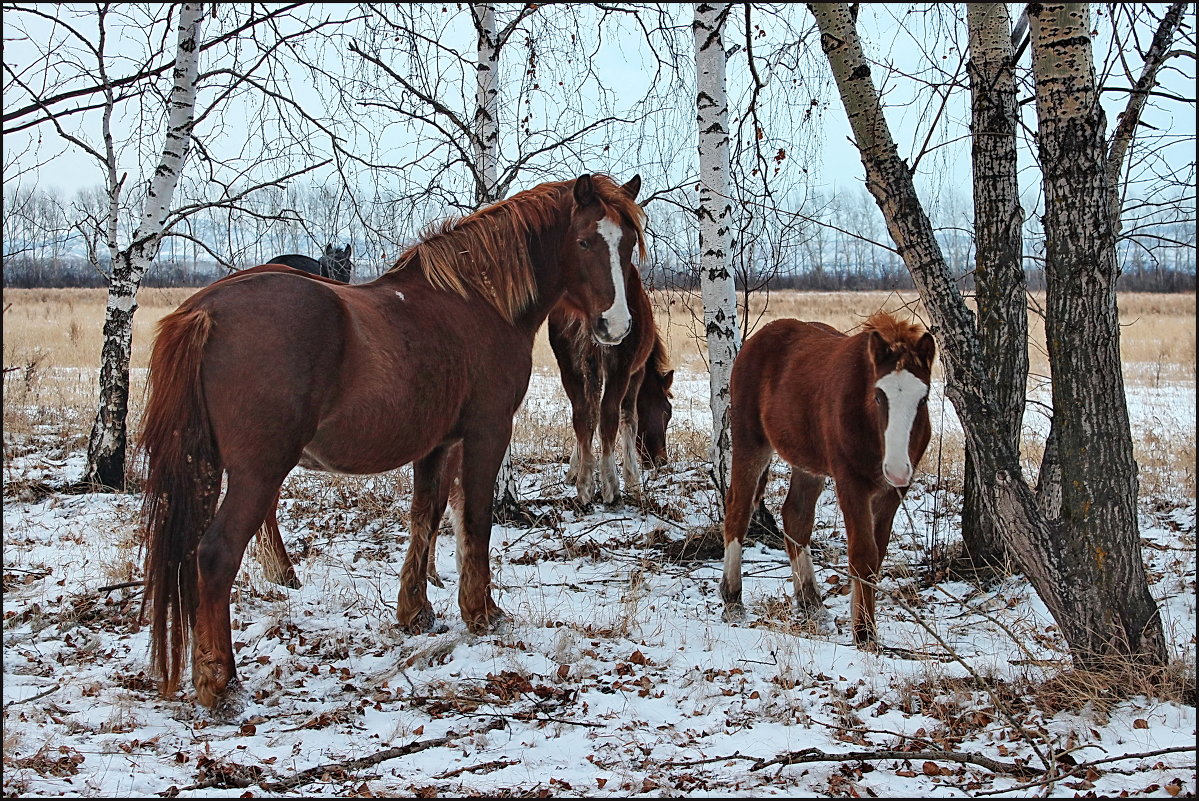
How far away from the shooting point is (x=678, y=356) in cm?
2084

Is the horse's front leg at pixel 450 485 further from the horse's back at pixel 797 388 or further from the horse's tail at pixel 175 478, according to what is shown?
the horse's back at pixel 797 388

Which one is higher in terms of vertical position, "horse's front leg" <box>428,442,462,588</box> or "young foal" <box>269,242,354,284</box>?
"young foal" <box>269,242,354,284</box>

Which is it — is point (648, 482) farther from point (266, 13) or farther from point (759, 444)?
point (266, 13)

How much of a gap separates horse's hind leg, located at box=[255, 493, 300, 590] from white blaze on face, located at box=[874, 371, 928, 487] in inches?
147

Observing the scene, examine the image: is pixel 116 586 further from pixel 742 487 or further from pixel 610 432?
pixel 610 432

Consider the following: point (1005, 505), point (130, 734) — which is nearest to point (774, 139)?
point (1005, 505)

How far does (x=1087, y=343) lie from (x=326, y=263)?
6542 mm

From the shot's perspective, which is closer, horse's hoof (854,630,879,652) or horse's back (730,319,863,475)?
horse's hoof (854,630,879,652)

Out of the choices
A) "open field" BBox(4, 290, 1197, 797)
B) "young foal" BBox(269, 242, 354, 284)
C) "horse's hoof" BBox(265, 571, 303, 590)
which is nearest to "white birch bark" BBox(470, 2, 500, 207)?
"young foal" BBox(269, 242, 354, 284)

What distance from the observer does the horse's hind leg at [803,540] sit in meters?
5.28

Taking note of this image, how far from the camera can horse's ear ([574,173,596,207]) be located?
15.6ft

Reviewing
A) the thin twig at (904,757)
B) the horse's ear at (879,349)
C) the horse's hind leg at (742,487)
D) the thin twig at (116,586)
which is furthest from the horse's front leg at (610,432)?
the thin twig at (904,757)

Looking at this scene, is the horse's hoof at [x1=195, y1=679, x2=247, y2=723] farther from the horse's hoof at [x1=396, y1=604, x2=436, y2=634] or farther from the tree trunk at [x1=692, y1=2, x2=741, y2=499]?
the tree trunk at [x1=692, y1=2, x2=741, y2=499]

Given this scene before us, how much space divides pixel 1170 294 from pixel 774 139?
38.9 meters
